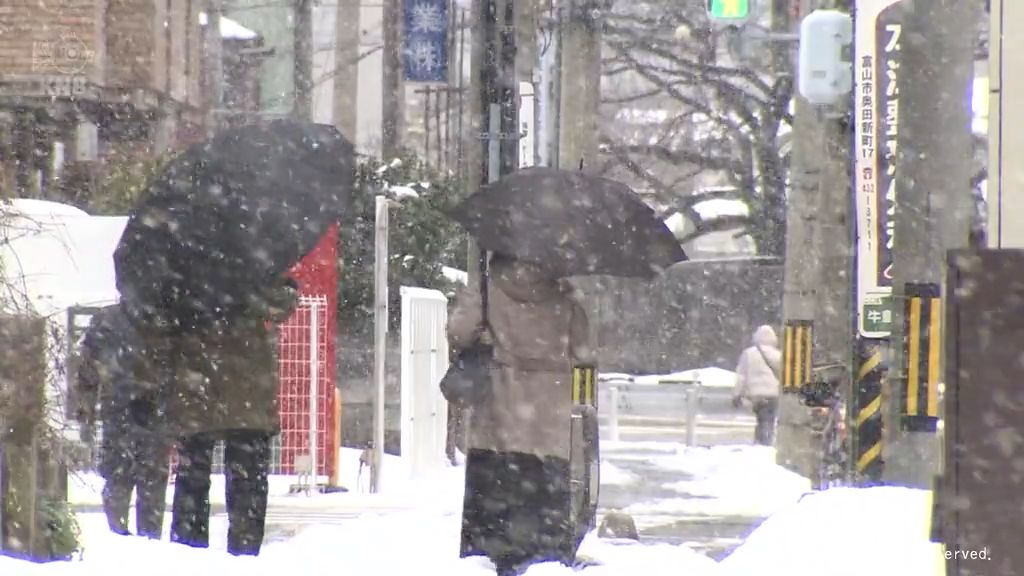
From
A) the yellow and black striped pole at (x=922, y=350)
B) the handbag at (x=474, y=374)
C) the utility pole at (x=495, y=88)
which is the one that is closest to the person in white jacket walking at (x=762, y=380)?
the utility pole at (x=495, y=88)

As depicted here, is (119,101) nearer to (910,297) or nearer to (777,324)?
(777,324)

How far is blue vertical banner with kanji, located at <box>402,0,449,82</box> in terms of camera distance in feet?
57.8

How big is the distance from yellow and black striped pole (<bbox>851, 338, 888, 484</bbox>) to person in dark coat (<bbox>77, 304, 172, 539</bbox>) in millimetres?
4262

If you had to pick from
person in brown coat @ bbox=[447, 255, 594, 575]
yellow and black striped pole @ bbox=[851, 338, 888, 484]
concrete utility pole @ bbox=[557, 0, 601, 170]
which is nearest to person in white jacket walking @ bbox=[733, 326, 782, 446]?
concrete utility pole @ bbox=[557, 0, 601, 170]

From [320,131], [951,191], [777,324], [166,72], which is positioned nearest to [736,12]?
[951,191]

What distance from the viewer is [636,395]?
25672 millimetres

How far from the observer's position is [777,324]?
3100cm

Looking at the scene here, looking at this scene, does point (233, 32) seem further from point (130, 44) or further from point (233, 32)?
point (130, 44)

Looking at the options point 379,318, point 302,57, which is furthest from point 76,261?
point 302,57

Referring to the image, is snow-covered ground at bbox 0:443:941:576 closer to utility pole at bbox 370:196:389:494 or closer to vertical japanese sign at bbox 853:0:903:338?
vertical japanese sign at bbox 853:0:903:338

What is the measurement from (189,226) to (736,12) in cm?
662

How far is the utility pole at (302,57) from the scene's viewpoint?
27.6 m

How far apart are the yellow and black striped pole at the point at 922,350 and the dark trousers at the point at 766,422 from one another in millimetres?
11770

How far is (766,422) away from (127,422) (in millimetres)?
14110
